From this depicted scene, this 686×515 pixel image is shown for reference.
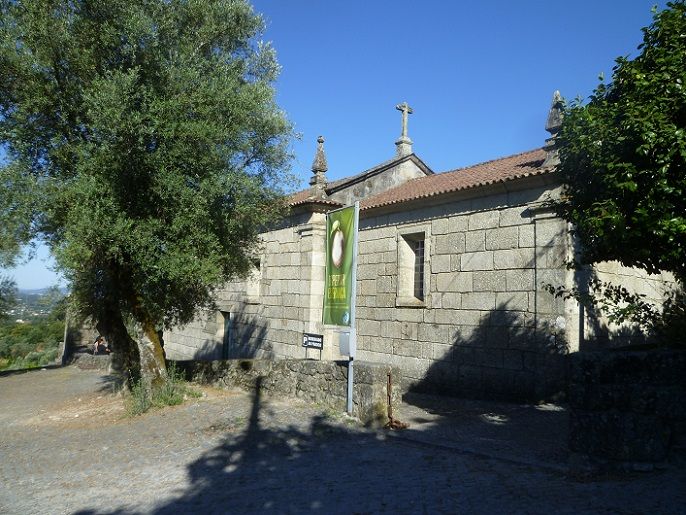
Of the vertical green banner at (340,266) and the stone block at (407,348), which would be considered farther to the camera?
the stone block at (407,348)

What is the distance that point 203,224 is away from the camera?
9.34 meters

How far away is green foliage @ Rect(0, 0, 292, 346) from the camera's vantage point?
8.66 meters

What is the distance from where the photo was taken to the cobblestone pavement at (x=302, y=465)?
484 cm

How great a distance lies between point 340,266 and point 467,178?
5.20 meters

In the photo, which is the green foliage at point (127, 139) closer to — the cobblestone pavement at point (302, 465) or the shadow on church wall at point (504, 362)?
the cobblestone pavement at point (302, 465)

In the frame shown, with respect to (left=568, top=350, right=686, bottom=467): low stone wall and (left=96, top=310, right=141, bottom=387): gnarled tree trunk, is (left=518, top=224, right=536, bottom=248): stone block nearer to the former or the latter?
(left=568, top=350, right=686, bottom=467): low stone wall

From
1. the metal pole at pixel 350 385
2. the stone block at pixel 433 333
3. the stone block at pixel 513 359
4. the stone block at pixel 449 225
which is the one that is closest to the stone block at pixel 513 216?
the stone block at pixel 449 225

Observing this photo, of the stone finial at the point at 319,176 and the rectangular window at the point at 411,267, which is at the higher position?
the stone finial at the point at 319,176

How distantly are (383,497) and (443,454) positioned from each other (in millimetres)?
1532

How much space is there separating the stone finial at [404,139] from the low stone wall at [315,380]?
30.5ft

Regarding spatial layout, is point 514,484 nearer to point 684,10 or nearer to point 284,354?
point 684,10

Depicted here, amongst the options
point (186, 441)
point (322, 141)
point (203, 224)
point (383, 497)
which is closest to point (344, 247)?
point (203, 224)

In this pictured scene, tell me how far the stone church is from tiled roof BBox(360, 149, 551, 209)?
2.6 inches

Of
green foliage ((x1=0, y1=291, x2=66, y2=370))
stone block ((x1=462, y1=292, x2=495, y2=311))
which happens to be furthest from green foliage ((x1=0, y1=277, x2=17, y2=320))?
stone block ((x1=462, y1=292, x2=495, y2=311))
